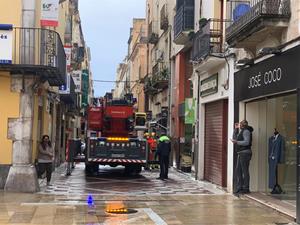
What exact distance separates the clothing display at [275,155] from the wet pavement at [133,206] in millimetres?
851

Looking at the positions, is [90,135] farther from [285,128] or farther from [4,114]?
[285,128]

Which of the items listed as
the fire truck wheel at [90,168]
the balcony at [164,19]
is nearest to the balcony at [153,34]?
the balcony at [164,19]

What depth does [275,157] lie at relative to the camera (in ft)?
47.4

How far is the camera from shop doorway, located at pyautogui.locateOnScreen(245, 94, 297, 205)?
13.8 m

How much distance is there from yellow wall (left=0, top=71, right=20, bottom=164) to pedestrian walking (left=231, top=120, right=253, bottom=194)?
6.04 meters

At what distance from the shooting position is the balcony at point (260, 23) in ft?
40.8

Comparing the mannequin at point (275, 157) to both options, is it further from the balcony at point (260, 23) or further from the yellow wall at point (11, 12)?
the yellow wall at point (11, 12)

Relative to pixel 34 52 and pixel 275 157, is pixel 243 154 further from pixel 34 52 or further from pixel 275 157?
pixel 34 52

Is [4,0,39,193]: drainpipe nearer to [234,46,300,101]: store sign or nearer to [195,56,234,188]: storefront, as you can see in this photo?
[195,56,234,188]: storefront

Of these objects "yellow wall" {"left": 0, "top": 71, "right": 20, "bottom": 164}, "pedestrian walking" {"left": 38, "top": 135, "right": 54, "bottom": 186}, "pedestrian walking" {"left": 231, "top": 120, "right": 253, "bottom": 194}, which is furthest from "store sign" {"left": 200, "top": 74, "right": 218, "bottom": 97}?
"yellow wall" {"left": 0, "top": 71, "right": 20, "bottom": 164}

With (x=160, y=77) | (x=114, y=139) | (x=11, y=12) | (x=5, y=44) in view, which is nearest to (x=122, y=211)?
(x=5, y=44)

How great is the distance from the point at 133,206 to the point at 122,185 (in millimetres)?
5699

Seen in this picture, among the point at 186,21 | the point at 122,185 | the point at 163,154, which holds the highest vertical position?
the point at 186,21

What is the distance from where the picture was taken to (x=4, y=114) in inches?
640
